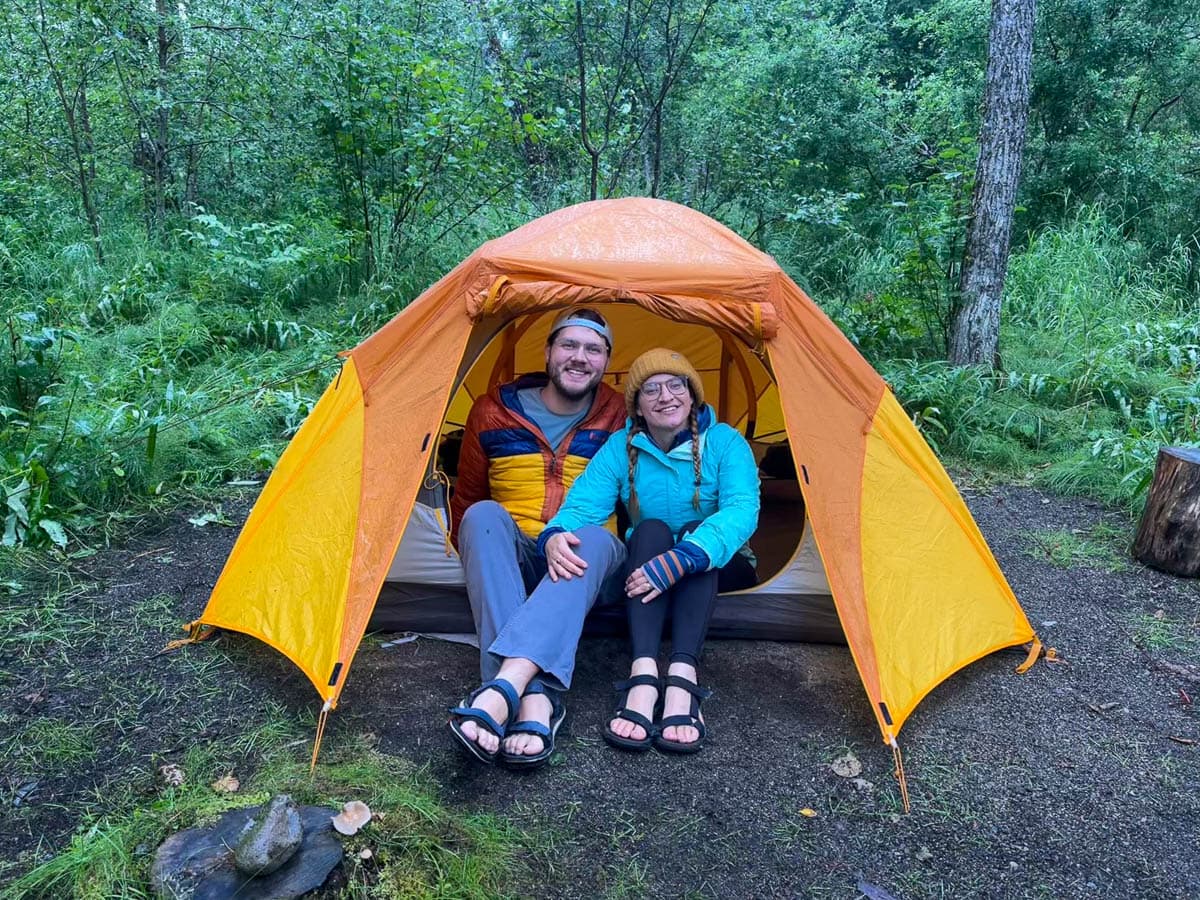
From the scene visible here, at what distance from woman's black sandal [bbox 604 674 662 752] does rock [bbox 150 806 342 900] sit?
32.1 inches

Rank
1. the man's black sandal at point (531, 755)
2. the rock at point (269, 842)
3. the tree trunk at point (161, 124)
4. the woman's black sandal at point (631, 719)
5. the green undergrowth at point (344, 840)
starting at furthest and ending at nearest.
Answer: the tree trunk at point (161, 124)
the woman's black sandal at point (631, 719)
the man's black sandal at point (531, 755)
the green undergrowth at point (344, 840)
the rock at point (269, 842)

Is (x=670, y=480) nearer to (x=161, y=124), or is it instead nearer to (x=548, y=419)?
(x=548, y=419)

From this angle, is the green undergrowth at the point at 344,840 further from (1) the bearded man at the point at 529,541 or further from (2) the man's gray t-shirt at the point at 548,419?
(2) the man's gray t-shirt at the point at 548,419

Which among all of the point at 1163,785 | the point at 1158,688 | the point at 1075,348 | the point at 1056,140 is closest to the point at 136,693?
the point at 1163,785

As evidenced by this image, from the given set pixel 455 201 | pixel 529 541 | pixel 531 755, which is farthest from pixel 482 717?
pixel 455 201

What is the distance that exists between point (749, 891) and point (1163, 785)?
1305mm

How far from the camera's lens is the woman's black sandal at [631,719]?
2.47 m

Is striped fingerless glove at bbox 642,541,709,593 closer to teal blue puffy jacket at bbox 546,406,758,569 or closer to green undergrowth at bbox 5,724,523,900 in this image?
teal blue puffy jacket at bbox 546,406,758,569

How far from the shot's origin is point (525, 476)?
10.3 ft

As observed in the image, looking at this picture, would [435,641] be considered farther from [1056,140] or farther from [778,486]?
[1056,140]

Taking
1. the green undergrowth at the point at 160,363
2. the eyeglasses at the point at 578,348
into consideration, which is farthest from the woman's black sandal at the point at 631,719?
the green undergrowth at the point at 160,363

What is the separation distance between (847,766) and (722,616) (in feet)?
2.38

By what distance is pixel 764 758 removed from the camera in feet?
8.18

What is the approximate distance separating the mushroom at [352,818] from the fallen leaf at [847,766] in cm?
128
